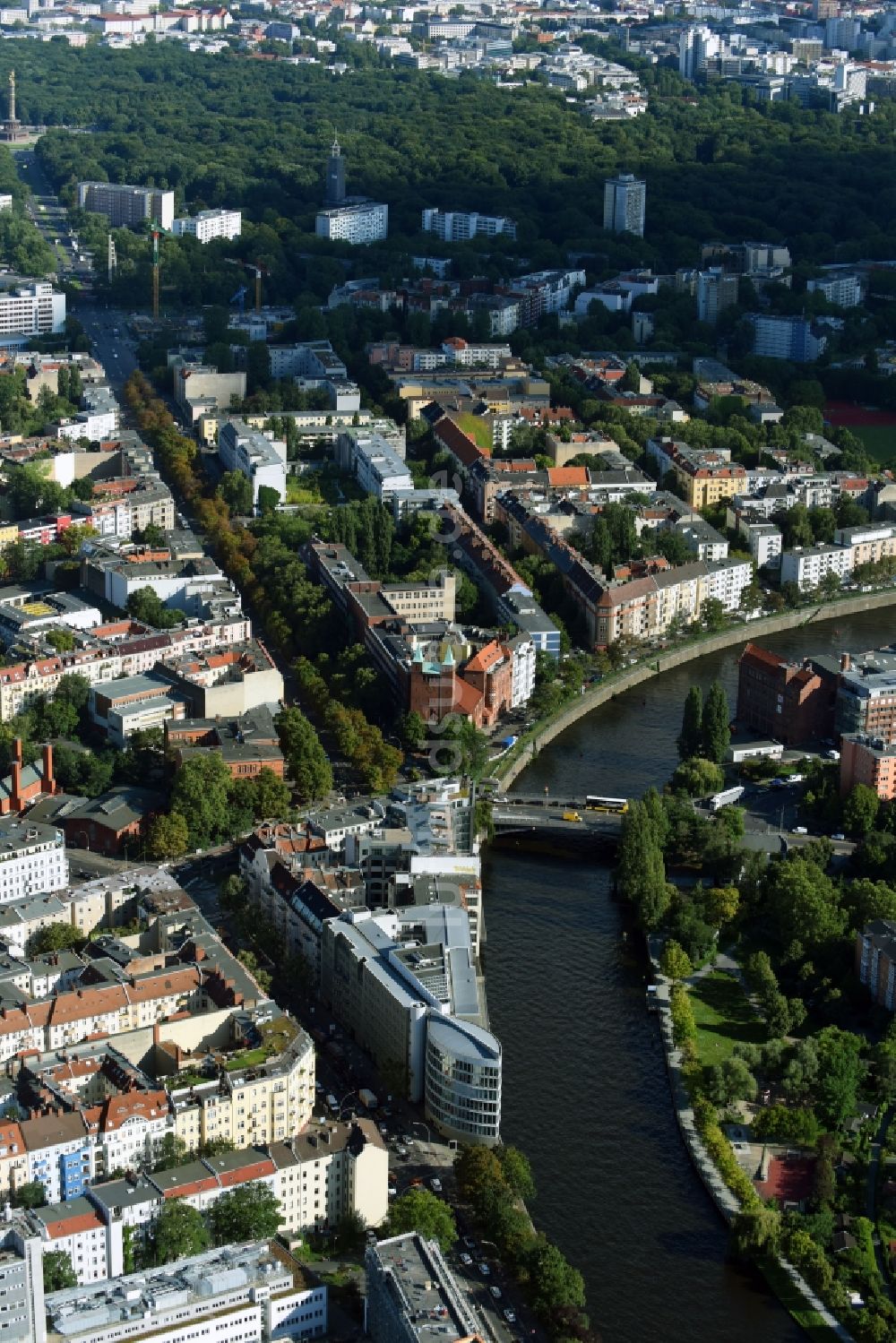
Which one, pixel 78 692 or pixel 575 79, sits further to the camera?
pixel 575 79

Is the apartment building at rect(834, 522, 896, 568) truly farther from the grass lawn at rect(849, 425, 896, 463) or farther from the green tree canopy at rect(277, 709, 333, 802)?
the green tree canopy at rect(277, 709, 333, 802)

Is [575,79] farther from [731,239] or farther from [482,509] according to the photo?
[482,509]

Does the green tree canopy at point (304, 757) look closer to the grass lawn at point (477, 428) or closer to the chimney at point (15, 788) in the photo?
the chimney at point (15, 788)

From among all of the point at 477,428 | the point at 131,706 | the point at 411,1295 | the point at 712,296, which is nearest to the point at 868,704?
the point at 131,706

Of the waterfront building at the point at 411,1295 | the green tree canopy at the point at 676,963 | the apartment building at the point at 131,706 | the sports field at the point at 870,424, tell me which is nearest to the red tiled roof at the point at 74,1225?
the waterfront building at the point at 411,1295

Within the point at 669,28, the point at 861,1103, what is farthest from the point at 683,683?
the point at 669,28
